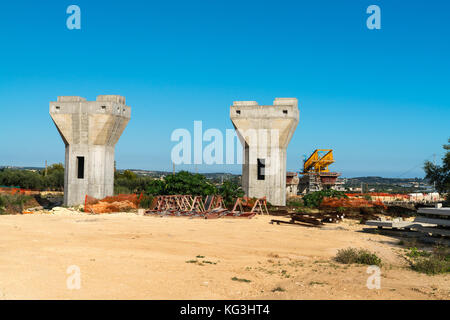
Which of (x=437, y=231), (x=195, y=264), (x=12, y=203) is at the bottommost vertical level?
(x=195, y=264)

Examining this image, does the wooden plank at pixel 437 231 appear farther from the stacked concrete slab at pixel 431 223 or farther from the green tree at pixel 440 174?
the green tree at pixel 440 174

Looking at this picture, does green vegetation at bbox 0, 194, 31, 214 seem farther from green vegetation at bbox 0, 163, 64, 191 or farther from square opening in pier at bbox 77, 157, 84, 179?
green vegetation at bbox 0, 163, 64, 191

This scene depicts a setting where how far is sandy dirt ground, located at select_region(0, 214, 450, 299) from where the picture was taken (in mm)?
6648

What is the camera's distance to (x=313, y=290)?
689 centimetres

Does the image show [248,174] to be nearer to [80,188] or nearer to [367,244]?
[80,188]

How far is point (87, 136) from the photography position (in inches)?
951

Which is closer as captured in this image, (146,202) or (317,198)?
(146,202)

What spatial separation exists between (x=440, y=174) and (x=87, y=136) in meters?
21.2

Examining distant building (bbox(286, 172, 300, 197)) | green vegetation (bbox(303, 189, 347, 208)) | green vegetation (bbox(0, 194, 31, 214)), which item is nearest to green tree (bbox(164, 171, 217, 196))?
green vegetation (bbox(303, 189, 347, 208))

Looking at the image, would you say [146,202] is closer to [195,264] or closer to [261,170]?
[261,170]

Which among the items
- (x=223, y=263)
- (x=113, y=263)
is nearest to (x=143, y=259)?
(x=113, y=263)

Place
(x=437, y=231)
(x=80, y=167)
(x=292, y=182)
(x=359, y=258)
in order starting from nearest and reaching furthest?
(x=359, y=258) < (x=437, y=231) < (x=80, y=167) < (x=292, y=182)

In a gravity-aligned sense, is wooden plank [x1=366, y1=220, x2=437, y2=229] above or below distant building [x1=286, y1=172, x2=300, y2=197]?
below

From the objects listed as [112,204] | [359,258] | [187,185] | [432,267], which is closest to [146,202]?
[112,204]
